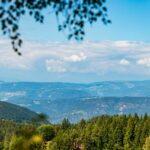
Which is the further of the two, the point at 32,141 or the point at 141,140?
the point at 141,140

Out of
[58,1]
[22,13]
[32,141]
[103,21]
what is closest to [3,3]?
[22,13]

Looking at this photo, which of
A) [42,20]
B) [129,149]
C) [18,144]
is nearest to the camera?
[18,144]

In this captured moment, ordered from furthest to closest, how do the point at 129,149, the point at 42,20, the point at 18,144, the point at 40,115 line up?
the point at 129,149, the point at 42,20, the point at 40,115, the point at 18,144

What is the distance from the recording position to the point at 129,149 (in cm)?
19675

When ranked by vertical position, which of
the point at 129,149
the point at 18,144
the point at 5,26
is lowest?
the point at 129,149

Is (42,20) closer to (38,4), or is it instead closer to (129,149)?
(38,4)

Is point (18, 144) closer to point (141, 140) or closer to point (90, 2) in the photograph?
point (90, 2)

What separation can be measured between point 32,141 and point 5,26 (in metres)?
3.07

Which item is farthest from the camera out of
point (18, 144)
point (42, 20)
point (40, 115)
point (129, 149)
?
point (129, 149)

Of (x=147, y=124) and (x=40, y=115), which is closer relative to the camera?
(x=40, y=115)

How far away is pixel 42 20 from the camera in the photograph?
12266mm

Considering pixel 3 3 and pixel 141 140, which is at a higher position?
pixel 3 3

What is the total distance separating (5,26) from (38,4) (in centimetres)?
90

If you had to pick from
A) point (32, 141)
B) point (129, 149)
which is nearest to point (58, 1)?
point (32, 141)
